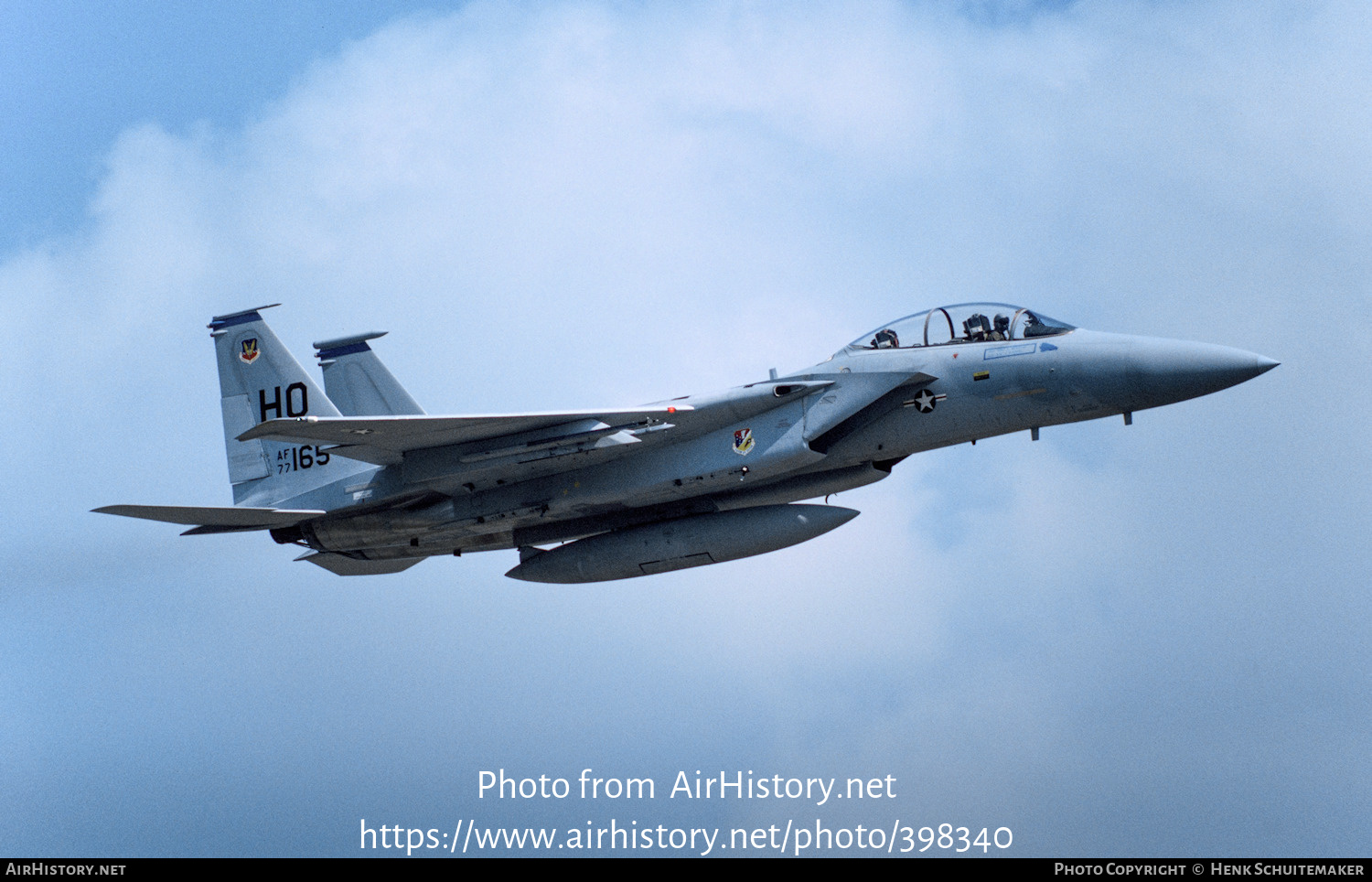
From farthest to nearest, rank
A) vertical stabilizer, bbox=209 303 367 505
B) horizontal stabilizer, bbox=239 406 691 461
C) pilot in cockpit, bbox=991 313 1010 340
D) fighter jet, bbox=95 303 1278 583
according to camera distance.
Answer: vertical stabilizer, bbox=209 303 367 505
pilot in cockpit, bbox=991 313 1010 340
horizontal stabilizer, bbox=239 406 691 461
fighter jet, bbox=95 303 1278 583

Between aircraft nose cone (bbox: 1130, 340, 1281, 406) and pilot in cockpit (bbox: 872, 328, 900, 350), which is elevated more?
pilot in cockpit (bbox: 872, 328, 900, 350)

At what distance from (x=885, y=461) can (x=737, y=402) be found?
2.46 m

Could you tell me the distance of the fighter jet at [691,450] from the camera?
20.0 meters

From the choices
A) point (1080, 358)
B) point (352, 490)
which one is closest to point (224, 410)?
point (352, 490)

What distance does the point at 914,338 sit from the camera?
2077 cm

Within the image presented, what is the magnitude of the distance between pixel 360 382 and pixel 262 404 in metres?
1.65

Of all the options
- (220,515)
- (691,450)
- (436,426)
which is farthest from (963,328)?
(220,515)

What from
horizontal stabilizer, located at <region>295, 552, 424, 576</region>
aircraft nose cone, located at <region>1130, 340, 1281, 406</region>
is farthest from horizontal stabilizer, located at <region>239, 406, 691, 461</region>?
aircraft nose cone, located at <region>1130, 340, 1281, 406</region>

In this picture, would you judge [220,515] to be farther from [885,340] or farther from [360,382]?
[885,340]

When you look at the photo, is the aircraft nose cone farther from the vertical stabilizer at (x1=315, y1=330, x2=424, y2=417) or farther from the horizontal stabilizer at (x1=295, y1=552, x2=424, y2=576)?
the horizontal stabilizer at (x1=295, y1=552, x2=424, y2=576)

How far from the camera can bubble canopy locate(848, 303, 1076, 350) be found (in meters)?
20.4

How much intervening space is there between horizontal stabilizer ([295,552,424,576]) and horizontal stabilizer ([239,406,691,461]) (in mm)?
3731

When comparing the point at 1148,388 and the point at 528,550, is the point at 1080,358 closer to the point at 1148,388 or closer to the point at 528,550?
the point at 1148,388
